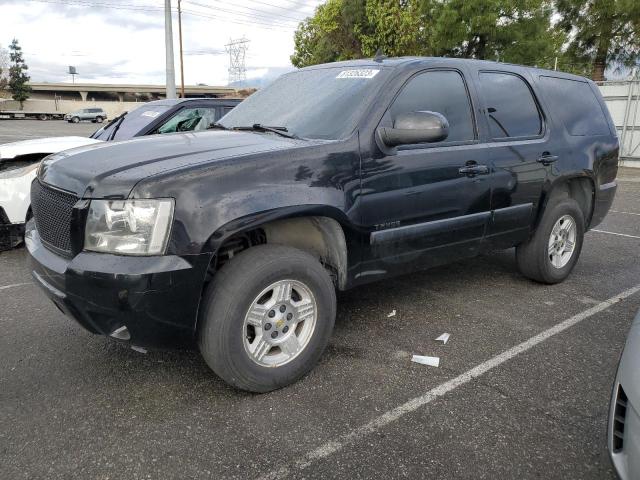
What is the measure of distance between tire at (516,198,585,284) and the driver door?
827 mm

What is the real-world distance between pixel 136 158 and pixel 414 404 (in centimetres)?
196

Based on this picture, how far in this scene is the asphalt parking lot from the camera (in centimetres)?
235

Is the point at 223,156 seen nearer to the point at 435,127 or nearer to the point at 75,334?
the point at 435,127

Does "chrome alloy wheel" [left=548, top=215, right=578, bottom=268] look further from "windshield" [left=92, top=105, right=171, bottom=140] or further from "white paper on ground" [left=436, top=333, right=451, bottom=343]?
"windshield" [left=92, top=105, right=171, bottom=140]

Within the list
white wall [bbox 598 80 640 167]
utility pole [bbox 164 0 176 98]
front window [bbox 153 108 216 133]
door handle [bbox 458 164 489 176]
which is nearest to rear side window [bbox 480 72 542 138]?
door handle [bbox 458 164 489 176]

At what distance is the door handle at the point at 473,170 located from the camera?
3645 mm

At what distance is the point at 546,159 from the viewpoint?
4270 mm

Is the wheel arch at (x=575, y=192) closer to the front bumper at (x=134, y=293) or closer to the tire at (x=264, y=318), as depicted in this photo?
the tire at (x=264, y=318)

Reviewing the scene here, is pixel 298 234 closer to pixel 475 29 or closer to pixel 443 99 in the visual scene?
pixel 443 99

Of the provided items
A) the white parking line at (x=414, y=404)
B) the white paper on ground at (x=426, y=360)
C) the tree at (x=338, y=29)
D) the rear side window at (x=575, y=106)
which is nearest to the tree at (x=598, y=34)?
the tree at (x=338, y=29)

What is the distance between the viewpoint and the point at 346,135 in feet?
10.3

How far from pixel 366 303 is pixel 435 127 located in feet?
5.60

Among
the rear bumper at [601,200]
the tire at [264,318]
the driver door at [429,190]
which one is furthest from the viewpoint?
the rear bumper at [601,200]

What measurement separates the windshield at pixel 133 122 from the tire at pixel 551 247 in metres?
4.95
